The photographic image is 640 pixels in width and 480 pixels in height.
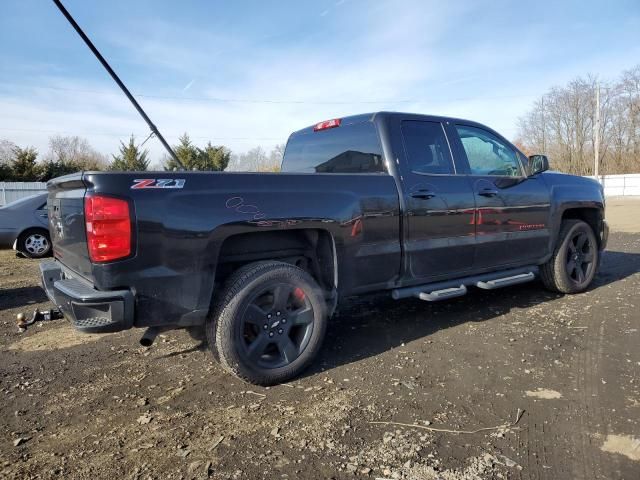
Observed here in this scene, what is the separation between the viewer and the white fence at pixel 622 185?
39.1 m

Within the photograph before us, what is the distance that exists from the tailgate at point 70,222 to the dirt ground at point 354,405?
90cm

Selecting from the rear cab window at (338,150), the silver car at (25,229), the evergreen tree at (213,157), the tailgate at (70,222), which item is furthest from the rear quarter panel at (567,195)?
the evergreen tree at (213,157)

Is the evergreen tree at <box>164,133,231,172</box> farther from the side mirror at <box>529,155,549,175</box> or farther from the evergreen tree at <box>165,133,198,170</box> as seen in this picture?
the side mirror at <box>529,155,549,175</box>

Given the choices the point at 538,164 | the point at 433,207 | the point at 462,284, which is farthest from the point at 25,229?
the point at 538,164

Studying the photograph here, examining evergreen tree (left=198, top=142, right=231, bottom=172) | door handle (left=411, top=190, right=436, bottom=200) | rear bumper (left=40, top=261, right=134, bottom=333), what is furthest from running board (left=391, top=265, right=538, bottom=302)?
evergreen tree (left=198, top=142, right=231, bottom=172)

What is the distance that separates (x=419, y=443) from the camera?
252cm

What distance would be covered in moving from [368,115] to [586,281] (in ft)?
11.8

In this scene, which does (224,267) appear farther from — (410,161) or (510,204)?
(510,204)

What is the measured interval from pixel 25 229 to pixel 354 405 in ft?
29.3

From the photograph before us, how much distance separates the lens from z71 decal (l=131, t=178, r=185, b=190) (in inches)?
108

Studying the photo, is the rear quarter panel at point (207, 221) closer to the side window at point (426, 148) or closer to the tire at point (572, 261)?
the side window at point (426, 148)

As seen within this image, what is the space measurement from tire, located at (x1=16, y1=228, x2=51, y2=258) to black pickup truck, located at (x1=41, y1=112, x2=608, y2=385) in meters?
6.74

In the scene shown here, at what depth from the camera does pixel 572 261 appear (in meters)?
5.60

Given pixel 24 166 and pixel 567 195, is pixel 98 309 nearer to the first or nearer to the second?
pixel 567 195
